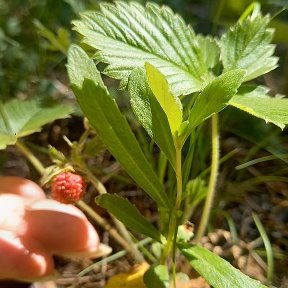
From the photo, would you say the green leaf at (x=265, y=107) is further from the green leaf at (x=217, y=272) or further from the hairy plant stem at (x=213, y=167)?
the green leaf at (x=217, y=272)

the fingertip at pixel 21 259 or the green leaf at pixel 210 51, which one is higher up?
the green leaf at pixel 210 51

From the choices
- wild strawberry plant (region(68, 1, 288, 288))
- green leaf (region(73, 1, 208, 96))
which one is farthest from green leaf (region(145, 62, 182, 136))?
green leaf (region(73, 1, 208, 96))

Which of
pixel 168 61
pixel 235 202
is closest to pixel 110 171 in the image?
pixel 235 202

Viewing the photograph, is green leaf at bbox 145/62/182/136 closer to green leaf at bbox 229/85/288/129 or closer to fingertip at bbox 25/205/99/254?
green leaf at bbox 229/85/288/129

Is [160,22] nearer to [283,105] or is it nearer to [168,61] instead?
[168,61]

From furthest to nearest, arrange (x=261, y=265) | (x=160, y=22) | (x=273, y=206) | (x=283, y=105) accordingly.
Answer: (x=273, y=206), (x=261, y=265), (x=160, y=22), (x=283, y=105)

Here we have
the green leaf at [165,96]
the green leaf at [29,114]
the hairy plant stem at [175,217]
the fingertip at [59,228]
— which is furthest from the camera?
the green leaf at [29,114]

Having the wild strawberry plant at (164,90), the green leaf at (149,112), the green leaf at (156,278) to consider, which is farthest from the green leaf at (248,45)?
the green leaf at (156,278)

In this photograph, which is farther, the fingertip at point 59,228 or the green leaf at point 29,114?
the green leaf at point 29,114
